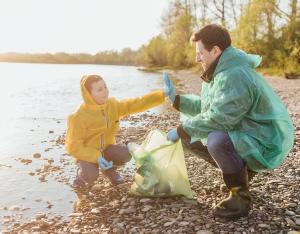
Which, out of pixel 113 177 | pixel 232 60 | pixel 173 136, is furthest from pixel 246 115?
pixel 113 177

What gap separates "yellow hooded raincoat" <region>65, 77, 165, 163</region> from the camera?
5.25 metres

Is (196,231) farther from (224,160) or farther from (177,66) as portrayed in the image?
(177,66)

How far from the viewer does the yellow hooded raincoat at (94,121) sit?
5254 millimetres

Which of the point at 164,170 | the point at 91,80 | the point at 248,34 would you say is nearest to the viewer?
the point at 164,170

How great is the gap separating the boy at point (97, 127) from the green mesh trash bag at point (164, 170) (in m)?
0.55

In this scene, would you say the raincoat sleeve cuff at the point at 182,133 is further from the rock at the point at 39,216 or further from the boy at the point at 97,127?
the rock at the point at 39,216

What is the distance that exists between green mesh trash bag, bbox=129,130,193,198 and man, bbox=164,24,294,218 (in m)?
0.47

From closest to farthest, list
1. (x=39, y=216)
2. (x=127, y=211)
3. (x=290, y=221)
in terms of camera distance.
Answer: (x=290, y=221), (x=127, y=211), (x=39, y=216)

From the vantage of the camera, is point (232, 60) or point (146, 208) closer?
point (232, 60)

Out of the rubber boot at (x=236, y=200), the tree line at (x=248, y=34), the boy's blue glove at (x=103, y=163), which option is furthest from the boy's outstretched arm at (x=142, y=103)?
the tree line at (x=248, y=34)

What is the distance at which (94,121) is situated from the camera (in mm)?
5332

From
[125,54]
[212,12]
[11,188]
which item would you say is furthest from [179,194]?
[125,54]

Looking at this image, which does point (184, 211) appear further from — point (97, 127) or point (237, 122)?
point (97, 127)

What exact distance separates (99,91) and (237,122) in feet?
6.21
